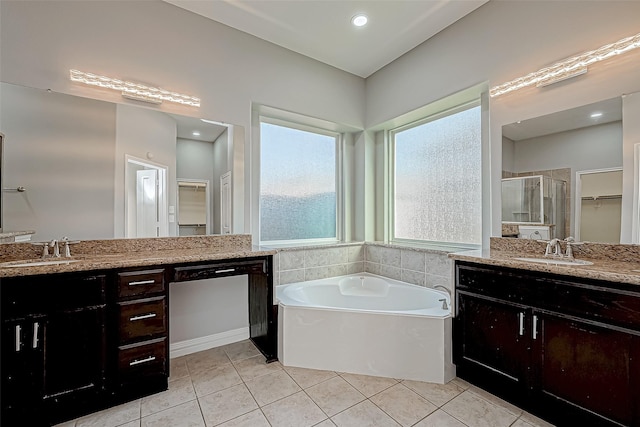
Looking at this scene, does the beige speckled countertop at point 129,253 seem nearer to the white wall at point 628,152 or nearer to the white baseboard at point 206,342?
the white baseboard at point 206,342

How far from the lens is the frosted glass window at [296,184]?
3.18 meters

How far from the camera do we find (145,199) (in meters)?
2.27

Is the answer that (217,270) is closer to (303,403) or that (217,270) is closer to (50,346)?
(50,346)

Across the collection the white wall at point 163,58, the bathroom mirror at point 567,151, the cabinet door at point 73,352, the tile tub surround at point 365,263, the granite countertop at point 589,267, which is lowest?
the cabinet door at point 73,352

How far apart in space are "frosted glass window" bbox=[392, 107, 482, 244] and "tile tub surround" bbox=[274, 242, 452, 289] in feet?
1.23

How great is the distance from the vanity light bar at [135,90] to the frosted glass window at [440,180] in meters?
2.37

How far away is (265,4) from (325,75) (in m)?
1.06

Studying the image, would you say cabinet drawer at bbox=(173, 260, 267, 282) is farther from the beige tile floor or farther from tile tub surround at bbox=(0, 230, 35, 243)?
tile tub surround at bbox=(0, 230, 35, 243)

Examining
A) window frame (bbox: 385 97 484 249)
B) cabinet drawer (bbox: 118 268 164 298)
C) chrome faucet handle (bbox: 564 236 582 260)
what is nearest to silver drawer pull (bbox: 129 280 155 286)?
cabinet drawer (bbox: 118 268 164 298)

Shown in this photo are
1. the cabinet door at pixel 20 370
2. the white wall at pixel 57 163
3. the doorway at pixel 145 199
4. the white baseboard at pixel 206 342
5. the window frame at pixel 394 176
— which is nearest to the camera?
the cabinet door at pixel 20 370

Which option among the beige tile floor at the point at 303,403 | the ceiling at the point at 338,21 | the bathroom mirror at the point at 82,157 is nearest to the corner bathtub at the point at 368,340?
the beige tile floor at the point at 303,403

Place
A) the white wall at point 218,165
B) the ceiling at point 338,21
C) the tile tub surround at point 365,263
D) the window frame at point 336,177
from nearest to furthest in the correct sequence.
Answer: the ceiling at point 338,21, the white wall at point 218,165, the tile tub surround at point 365,263, the window frame at point 336,177

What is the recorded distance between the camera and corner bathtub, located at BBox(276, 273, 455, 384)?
2.00m

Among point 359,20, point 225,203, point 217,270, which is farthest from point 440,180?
point 217,270
